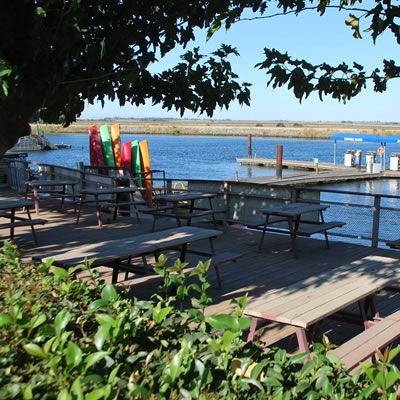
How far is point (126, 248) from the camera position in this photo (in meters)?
5.70

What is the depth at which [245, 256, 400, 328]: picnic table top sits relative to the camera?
12.1ft

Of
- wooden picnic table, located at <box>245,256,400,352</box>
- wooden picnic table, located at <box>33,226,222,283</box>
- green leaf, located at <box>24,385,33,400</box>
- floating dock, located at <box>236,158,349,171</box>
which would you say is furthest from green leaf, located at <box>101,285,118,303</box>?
floating dock, located at <box>236,158,349,171</box>

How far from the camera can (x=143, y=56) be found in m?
5.20

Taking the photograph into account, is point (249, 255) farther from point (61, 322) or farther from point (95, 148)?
point (95, 148)

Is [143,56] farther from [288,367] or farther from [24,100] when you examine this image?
[288,367]

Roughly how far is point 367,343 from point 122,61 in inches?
115

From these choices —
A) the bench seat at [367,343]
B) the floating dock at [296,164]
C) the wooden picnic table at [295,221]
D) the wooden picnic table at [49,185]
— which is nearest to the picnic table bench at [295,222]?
the wooden picnic table at [295,221]

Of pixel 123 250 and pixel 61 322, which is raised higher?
pixel 61 322

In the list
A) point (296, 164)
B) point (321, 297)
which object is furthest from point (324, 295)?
point (296, 164)

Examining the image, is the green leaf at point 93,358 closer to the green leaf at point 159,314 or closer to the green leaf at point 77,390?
the green leaf at point 77,390

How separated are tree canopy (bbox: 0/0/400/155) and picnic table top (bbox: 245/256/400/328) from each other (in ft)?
5.44

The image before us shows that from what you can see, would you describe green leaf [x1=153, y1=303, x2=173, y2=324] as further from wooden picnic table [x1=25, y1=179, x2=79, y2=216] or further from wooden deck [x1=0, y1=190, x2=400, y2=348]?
wooden picnic table [x1=25, y1=179, x2=79, y2=216]

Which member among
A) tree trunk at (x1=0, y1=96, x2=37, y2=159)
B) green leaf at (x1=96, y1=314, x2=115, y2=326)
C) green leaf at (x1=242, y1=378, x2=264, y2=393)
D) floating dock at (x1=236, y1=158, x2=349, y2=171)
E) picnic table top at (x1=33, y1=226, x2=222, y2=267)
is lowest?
floating dock at (x1=236, y1=158, x2=349, y2=171)

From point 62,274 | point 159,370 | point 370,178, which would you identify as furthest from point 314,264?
point 370,178
